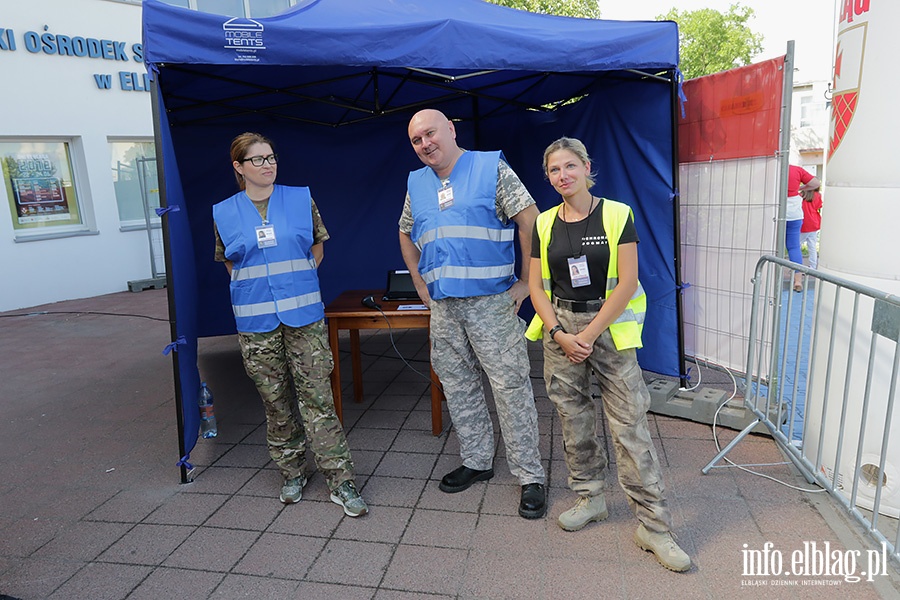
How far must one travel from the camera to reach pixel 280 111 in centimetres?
495

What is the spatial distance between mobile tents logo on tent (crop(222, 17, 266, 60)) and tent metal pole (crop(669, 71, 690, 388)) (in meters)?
2.28

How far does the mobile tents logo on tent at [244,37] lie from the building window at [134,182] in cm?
774

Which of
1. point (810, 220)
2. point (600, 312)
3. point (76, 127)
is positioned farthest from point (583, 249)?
point (76, 127)

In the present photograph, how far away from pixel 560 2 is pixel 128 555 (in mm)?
20980

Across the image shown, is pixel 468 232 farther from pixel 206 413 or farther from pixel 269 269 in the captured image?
pixel 206 413

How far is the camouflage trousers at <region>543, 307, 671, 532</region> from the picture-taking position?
7.48 feet

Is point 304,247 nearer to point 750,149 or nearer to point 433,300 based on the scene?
point 433,300

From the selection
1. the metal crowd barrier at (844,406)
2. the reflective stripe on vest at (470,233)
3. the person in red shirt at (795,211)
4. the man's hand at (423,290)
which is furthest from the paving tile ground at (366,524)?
the person in red shirt at (795,211)

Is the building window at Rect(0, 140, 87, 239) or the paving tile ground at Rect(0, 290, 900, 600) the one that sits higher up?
the building window at Rect(0, 140, 87, 239)

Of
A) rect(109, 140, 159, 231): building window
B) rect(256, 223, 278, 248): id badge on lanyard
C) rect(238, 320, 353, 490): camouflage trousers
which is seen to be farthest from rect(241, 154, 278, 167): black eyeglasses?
rect(109, 140, 159, 231): building window

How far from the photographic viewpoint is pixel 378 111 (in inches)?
175

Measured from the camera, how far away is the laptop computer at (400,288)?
394cm

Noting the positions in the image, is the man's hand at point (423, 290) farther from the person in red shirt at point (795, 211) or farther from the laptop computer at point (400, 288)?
the person in red shirt at point (795, 211)

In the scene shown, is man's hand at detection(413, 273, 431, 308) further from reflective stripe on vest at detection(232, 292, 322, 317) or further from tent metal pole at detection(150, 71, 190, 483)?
tent metal pole at detection(150, 71, 190, 483)
